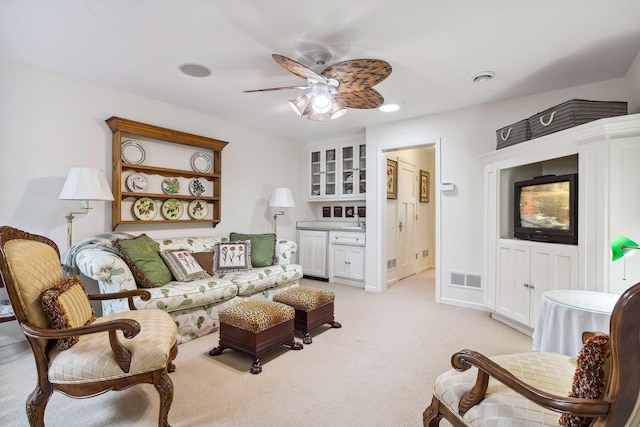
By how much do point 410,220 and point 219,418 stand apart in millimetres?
4700

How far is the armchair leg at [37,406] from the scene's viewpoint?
1448 mm

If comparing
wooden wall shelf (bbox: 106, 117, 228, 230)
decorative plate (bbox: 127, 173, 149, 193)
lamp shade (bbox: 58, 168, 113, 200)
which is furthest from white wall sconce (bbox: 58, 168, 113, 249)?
decorative plate (bbox: 127, 173, 149, 193)

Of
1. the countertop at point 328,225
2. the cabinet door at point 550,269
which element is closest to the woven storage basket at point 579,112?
the cabinet door at point 550,269

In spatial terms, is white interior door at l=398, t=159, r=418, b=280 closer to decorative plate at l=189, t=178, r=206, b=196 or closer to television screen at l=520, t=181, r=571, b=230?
television screen at l=520, t=181, r=571, b=230

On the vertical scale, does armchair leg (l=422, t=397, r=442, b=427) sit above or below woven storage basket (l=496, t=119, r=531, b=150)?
below

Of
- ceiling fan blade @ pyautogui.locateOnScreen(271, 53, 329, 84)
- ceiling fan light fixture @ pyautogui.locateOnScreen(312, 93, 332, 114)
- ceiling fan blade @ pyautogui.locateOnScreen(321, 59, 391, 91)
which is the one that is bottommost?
ceiling fan light fixture @ pyautogui.locateOnScreen(312, 93, 332, 114)

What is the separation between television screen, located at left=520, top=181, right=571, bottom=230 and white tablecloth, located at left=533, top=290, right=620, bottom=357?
79cm

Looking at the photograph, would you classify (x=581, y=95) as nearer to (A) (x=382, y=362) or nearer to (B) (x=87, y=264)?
(A) (x=382, y=362)

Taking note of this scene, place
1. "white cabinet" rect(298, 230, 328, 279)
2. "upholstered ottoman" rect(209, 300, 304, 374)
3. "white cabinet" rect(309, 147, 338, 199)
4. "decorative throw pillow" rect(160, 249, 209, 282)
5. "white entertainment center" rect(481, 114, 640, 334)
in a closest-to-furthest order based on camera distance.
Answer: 1. "white entertainment center" rect(481, 114, 640, 334)
2. "upholstered ottoman" rect(209, 300, 304, 374)
3. "decorative throw pillow" rect(160, 249, 209, 282)
4. "white cabinet" rect(298, 230, 328, 279)
5. "white cabinet" rect(309, 147, 338, 199)

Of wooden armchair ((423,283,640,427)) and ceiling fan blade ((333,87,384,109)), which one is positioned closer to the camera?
wooden armchair ((423,283,640,427))

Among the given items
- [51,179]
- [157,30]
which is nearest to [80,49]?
[157,30]

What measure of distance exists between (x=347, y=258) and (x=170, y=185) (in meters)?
2.77

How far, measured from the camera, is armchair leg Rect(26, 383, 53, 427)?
145cm

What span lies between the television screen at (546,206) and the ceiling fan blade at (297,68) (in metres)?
2.25
